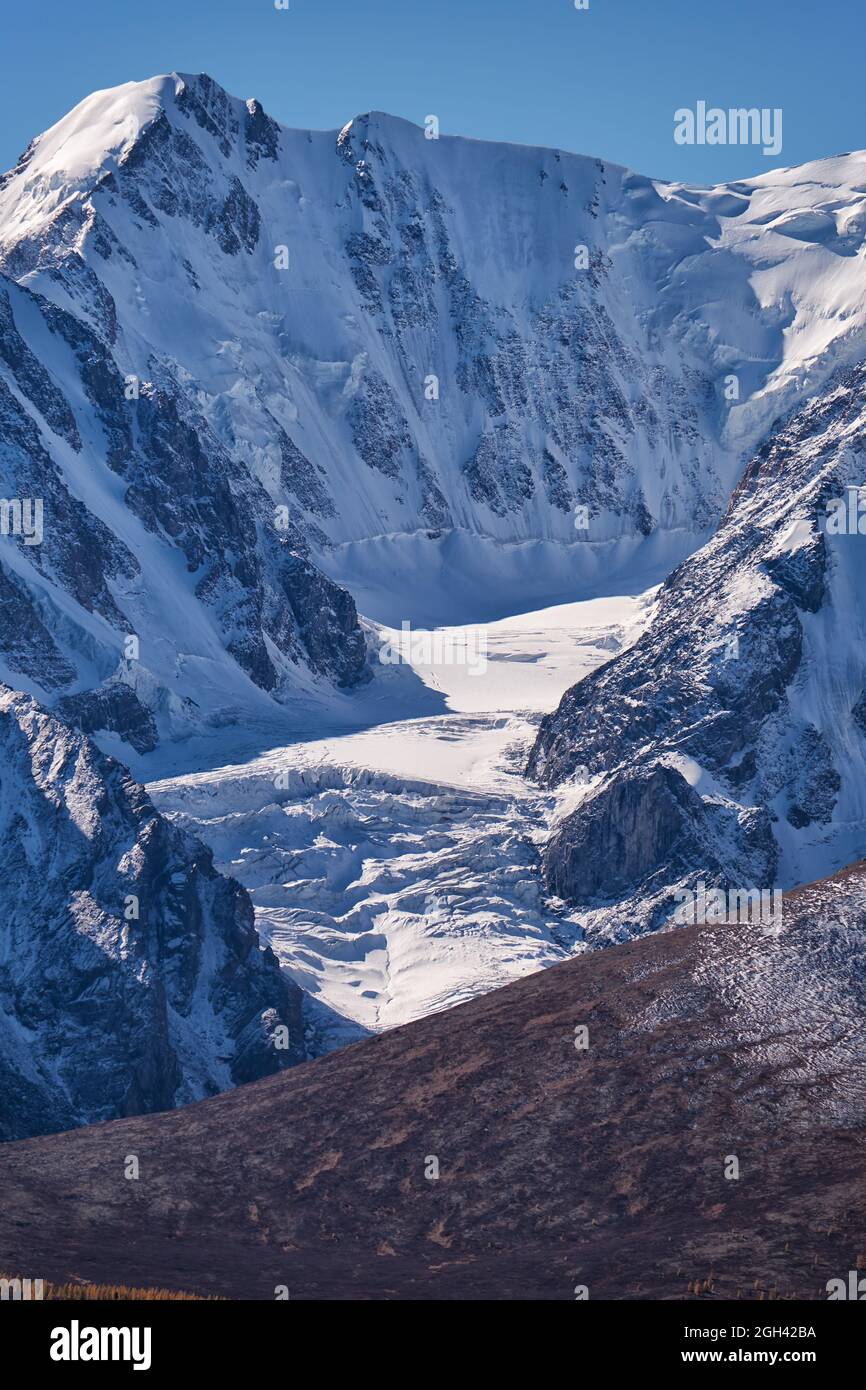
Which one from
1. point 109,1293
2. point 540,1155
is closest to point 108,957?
point 540,1155

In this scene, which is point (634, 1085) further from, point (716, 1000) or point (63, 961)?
point (63, 961)

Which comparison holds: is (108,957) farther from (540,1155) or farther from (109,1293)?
(109,1293)

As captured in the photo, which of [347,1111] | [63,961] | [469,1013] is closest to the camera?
[347,1111]

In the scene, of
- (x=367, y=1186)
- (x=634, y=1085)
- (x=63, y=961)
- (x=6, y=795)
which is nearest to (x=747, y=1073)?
(x=634, y=1085)

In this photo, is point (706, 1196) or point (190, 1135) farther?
point (190, 1135)

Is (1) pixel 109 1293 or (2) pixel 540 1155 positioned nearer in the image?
(1) pixel 109 1293

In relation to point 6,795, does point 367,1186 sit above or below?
below
